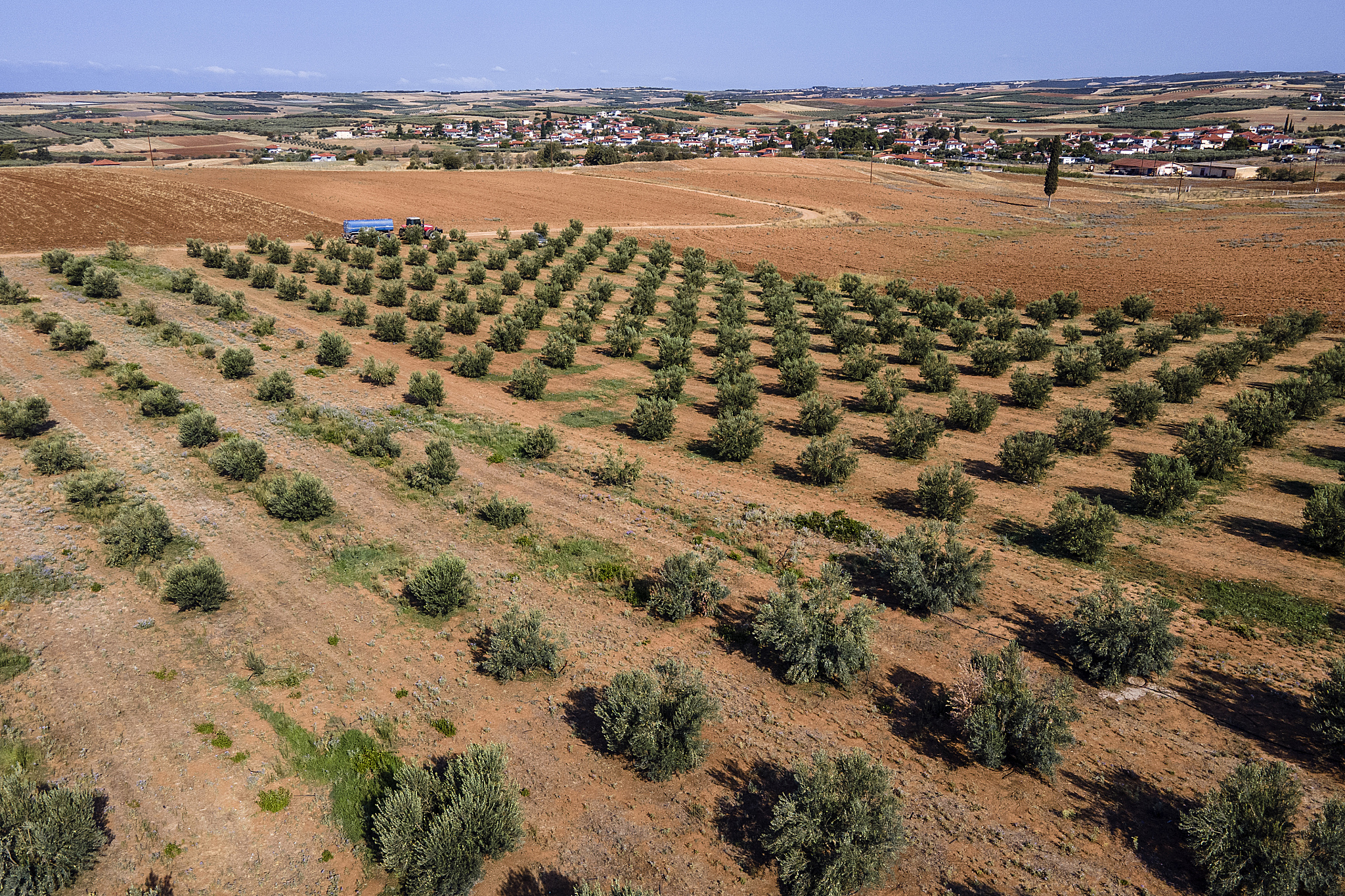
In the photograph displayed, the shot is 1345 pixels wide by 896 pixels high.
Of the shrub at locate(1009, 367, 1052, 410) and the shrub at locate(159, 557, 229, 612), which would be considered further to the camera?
the shrub at locate(1009, 367, 1052, 410)

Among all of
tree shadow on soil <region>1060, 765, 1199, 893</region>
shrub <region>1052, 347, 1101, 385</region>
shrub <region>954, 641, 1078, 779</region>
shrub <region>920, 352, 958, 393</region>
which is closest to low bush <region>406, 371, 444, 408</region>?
shrub <region>920, 352, 958, 393</region>

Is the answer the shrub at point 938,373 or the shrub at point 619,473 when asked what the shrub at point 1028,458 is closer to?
the shrub at point 938,373

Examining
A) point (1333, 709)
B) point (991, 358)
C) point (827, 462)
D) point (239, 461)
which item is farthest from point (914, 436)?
point (239, 461)

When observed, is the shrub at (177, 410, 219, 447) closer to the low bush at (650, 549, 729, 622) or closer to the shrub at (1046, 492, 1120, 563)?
the low bush at (650, 549, 729, 622)

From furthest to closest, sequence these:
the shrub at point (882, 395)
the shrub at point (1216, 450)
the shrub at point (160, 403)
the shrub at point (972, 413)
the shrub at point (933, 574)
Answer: the shrub at point (882, 395)
the shrub at point (972, 413)
the shrub at point (160, 403)
the shrub at point (1216, 450)
the shrub at point (933, 574)

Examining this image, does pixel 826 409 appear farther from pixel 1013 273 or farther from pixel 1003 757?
pixel 1013 273

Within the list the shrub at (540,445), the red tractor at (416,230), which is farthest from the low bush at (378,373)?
the red tractor at (416,230)
